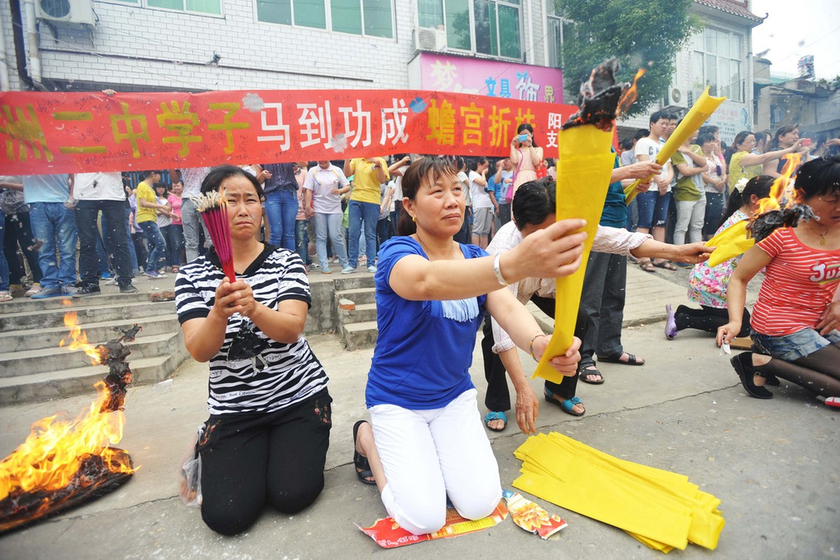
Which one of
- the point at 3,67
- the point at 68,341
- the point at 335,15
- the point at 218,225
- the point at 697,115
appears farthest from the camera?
the point at 335,15

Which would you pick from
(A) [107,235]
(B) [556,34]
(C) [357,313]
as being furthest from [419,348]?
(B) [556,34]

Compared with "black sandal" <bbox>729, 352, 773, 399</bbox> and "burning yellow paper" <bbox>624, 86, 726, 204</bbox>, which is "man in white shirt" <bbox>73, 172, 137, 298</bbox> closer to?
"burning yellow paper" <bbox>624, 86, 726, 204</bbox>

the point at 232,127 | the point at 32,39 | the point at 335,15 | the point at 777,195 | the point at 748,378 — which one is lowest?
the point at 748,378

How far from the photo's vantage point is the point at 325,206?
6.32 metres

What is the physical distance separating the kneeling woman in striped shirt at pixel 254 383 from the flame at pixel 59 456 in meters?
0.71

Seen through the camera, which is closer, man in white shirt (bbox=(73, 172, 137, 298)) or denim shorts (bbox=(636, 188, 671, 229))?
man in white shirt (bbox=(73, 172, 137, 298))

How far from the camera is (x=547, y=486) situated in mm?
2189

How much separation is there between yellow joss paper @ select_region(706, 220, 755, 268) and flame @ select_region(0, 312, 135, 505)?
359 cm

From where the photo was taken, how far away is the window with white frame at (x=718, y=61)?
1441 centimetres

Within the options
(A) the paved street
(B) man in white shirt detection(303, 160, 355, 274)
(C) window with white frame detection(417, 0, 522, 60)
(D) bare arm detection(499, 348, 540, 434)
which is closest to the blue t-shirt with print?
(D) bare arm detection(499, 348, 540, 434)

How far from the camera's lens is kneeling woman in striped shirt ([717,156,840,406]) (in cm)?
278

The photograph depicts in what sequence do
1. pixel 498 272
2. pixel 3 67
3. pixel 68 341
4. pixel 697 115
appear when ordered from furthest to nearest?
1. pixel 3 67
2. pixel 68 341
3. pixel 697 115
4. pixel 498 272

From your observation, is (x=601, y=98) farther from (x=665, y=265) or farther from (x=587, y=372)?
(x=665, y=265)

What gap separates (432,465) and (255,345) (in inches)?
Result: 40.8
